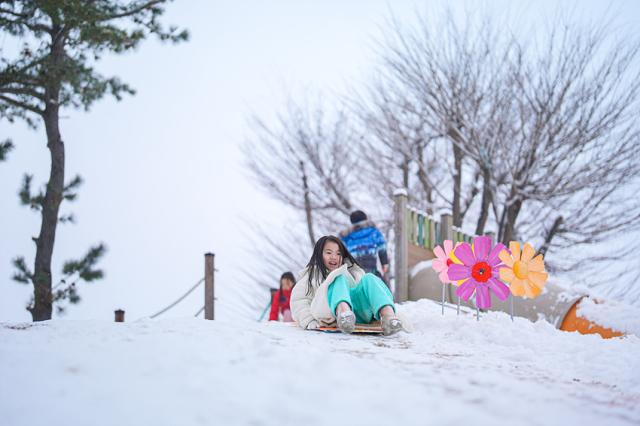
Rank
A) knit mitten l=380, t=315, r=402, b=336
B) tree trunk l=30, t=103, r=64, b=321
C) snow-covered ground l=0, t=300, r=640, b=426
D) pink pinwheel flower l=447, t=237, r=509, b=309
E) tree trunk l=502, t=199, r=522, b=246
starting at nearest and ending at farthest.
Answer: snow-covered ground l=0, t=300, r=640, b=426 < knit mitten l=380, t=315, r=402, b=336 < pink pinwheel flower l=447, t=237, r=509, b=309 < tree trunk l=30, t=103, r=64, b=321 < tree trunk l=502, t=199, r=522, b=246

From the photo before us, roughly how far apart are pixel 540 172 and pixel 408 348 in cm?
700

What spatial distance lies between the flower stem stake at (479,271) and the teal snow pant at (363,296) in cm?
73

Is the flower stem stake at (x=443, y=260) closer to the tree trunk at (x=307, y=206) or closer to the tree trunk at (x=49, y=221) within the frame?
the tree trunk at (x=49, y=221)

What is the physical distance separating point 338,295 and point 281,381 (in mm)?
1648

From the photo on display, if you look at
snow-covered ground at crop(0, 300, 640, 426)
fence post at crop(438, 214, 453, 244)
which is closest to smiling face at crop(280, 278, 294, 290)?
fence post at crop(438, 214, 453, 244)

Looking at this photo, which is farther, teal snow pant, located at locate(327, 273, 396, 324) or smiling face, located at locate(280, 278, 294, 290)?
smiling face, located at locate(280, 278, 294, 290)

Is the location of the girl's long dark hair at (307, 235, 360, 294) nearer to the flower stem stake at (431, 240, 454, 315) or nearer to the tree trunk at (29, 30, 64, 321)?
the flower stem stake at (431, 240, 454, 315)

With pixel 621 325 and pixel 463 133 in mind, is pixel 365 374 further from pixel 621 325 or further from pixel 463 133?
pixel 463 133

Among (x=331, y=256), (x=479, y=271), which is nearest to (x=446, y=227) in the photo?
(x=479, y=271)

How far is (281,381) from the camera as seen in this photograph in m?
2.07

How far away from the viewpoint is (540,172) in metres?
9.40

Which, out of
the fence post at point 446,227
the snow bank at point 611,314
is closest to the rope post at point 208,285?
the fence post at point 446,227

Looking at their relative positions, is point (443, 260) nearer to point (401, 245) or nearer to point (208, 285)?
point (401, 245)

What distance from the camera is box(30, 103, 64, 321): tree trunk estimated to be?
22.1 ft
